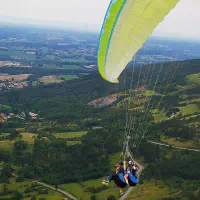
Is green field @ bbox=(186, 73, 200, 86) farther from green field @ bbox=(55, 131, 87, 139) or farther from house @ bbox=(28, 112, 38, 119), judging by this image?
house @ bbox=(28, 112, 38, 119)

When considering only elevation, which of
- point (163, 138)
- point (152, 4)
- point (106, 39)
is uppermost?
point (152, 4)

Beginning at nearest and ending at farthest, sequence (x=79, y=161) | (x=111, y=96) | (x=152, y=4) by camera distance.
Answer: (x=152, y=4) < (x=79, y=161) < (x=111, y=96)

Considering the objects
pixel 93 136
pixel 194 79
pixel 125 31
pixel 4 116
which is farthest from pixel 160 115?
pixel 125 31

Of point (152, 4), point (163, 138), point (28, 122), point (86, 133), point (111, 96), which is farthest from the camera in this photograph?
point (111, 96)

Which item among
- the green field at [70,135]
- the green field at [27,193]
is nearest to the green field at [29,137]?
the green field at [70,135]

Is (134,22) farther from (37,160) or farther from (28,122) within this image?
(28,122)

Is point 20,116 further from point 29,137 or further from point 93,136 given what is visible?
point 93,136

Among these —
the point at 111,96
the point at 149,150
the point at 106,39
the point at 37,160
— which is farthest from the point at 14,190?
the point at 111,96


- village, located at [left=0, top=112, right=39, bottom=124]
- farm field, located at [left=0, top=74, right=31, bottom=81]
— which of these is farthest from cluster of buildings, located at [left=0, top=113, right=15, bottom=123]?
farm field, located at [left=0, top=74, right=31, bottom=81]
